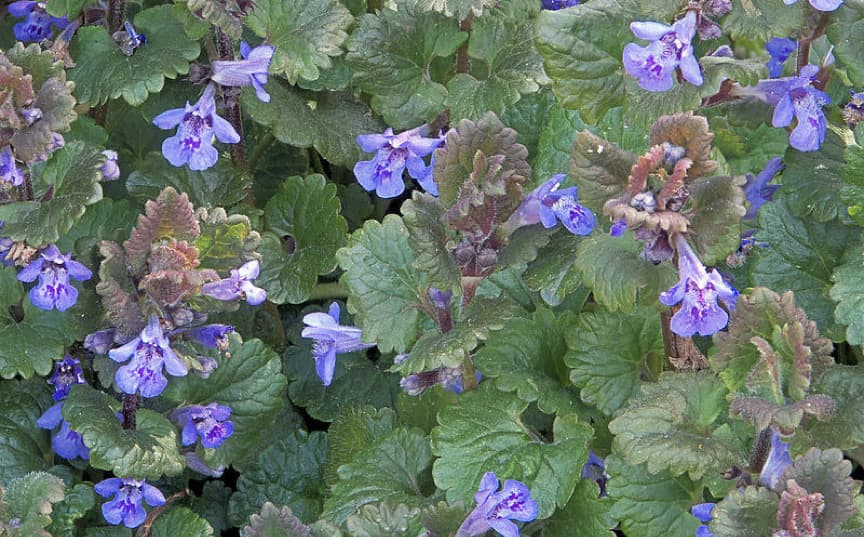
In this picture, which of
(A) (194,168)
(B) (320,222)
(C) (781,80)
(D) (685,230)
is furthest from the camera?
(B) (320,222)

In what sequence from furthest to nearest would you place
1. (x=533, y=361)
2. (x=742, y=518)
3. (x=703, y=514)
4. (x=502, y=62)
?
(x=502, y=62), (x=533, y=361), (x=703, y=514), (x=742, y=518)

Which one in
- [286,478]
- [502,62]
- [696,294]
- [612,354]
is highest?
[696,294]

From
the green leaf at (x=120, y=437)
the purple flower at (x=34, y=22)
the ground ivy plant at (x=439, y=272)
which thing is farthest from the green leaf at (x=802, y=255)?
the purple flower at (x=34, y=22)

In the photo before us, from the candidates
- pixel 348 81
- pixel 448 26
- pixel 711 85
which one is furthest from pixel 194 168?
pixel 711 85

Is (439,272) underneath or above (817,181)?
above

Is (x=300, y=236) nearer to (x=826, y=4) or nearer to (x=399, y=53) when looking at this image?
(x=399, y=53)

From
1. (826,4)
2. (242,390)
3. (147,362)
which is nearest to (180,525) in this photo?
(242,390)

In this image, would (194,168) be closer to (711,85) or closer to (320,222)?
(320,222)
